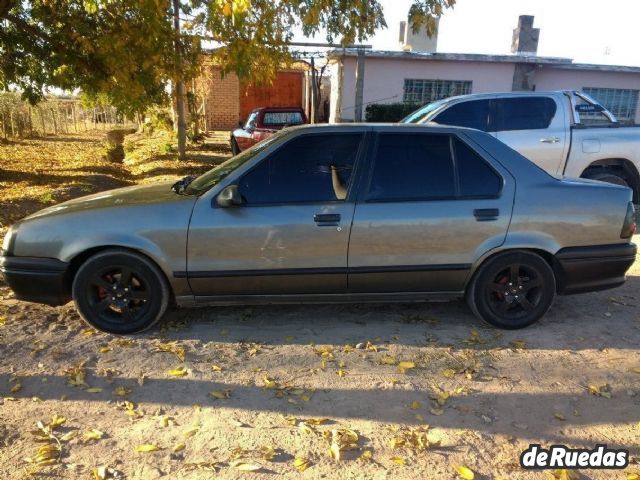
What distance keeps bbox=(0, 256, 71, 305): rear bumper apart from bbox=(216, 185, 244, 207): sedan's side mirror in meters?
1.22

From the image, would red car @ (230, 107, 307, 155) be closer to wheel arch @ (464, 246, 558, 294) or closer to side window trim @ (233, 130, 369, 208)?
side window trim @ (233, 130, 369, 208)

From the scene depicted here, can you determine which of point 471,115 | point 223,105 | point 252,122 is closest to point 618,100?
point 252,122

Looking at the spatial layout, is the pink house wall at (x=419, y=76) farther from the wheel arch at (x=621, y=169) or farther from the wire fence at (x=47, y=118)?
the wheel arch at (x=621, y=169)

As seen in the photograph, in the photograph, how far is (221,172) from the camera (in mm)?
4359

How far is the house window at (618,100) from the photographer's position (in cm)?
1820

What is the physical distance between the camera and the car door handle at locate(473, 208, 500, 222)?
13.3 feet

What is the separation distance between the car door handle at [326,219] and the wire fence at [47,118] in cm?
1595

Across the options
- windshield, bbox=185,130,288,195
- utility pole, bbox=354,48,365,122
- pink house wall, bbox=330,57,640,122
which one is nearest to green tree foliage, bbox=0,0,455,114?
windshield, bbox=185,130,288,195

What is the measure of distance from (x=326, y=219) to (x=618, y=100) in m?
18.3

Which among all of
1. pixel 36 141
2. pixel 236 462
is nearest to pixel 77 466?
pixel 236 462

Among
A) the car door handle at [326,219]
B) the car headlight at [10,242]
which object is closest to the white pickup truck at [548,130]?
the car door handle at [326,219]

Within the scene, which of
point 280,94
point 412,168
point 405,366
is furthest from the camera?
point 280,94

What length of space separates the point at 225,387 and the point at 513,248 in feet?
7.78

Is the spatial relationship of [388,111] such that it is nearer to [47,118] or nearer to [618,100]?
[618,100]
